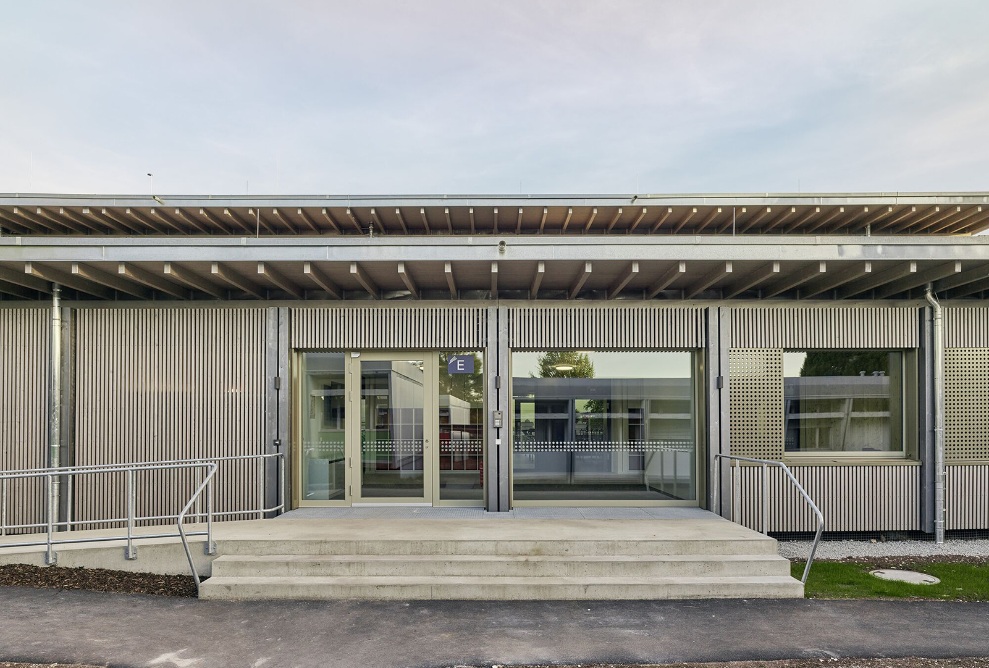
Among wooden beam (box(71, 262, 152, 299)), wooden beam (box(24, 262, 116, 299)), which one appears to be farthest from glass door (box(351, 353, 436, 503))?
wooden beam (box(24, 262, 116, 299))

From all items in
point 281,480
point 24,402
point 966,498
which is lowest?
point 966,498

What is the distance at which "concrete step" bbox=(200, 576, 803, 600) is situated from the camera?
5.69 m

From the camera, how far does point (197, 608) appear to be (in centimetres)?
543

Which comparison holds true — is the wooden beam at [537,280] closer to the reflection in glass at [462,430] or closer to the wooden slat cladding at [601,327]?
the wooden slat cladding at [601,327]

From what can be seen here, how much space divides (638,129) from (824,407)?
10.8 m

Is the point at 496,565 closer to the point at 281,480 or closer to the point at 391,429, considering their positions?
the point at 391,429

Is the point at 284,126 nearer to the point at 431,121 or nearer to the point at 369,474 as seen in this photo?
the point at 431,121

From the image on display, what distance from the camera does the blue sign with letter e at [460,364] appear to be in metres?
8.71

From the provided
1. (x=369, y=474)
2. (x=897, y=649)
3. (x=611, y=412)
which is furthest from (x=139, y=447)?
(x=897, y=649)

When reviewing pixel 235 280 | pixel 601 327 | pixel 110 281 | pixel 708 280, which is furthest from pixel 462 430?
pixel 110 281

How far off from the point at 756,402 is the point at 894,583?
112 inches

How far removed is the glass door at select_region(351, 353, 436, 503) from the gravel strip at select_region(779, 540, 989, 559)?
16.4 feet

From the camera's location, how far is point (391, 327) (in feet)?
28.0

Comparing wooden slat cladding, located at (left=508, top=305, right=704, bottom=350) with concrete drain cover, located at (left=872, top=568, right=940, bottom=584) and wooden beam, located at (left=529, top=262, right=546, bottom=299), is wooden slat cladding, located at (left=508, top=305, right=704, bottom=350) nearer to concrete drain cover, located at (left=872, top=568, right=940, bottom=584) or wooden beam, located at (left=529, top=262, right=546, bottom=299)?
wooden beam, located at (left=529, top=262, right=546, bottom=299)
